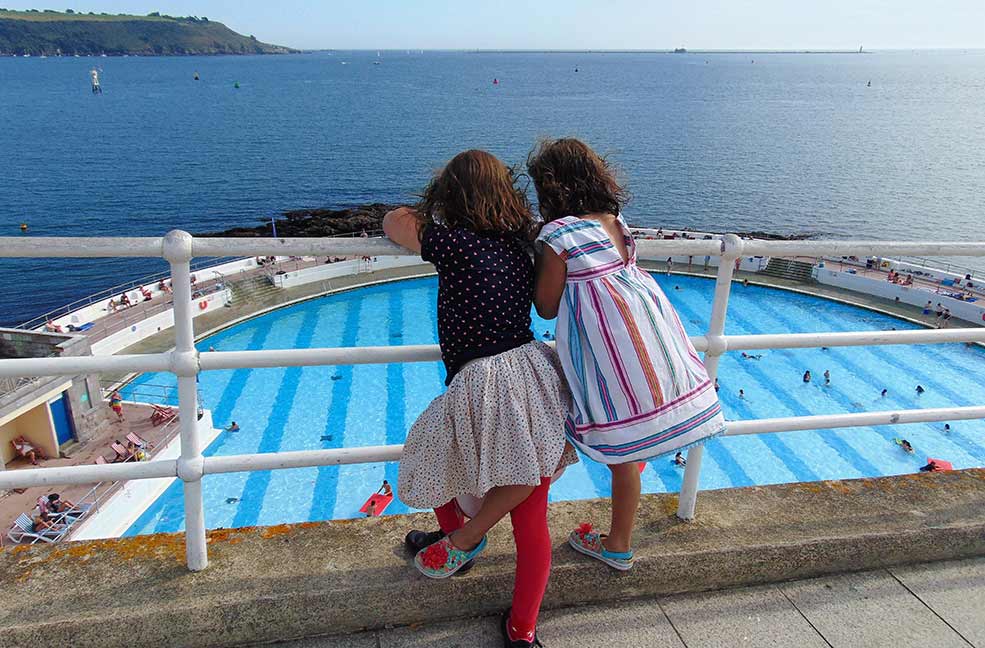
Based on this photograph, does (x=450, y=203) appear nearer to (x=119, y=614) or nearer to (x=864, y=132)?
(x=119, y=614)

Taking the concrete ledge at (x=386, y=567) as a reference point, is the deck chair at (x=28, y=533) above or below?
below

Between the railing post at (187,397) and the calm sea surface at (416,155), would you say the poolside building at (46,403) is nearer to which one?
the railing post at (187,397)

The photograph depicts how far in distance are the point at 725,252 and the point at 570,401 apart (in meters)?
0.77

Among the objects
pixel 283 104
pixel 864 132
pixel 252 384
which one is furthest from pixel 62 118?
pixel 864 132

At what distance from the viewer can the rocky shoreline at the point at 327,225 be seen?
35.0 meters

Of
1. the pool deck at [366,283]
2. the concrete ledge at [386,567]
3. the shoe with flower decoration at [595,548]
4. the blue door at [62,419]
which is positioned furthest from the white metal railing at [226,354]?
the pool deck at [366,283]

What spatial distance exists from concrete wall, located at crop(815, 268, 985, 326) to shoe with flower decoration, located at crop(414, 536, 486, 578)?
24.7 meters

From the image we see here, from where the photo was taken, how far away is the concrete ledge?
2.07 metres

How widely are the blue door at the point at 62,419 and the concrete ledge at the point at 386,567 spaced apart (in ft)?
43.7

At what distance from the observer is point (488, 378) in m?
1.96

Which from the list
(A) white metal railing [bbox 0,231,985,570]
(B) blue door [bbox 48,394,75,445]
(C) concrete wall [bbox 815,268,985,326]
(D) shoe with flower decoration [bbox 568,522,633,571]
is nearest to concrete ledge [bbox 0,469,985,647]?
(D) shoe with flower decoration [bbox 568,522,633,571]

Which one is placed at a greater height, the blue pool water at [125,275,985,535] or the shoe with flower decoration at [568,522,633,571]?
the shoe with flower decoration at [568,522,633,571]

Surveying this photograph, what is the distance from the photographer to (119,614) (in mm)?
2033

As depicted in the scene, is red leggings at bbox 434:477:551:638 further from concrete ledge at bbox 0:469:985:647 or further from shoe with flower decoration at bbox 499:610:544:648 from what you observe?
concrete ledge at bbox 0:469:985:647
